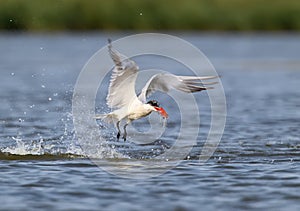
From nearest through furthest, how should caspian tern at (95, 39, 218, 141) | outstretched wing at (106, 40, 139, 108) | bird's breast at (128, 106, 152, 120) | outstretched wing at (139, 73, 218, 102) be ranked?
1. outstretched wing at (106, 40, 139, 108)
2. caspian tern at (95, 39, 218, 141)
3. outstretched wing at (139, 73, 218, 102)
4. bird's breast at (128, 106, 152, 120)

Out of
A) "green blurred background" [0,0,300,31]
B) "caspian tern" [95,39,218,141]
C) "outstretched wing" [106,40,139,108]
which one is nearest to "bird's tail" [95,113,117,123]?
"caspian tern" [95,39,218,141]

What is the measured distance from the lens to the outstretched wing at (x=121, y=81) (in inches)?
351

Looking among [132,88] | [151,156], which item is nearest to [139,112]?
[132,88]

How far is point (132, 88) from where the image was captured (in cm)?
954

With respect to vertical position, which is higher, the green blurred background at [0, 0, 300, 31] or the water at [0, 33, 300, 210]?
the green blurred background at [0, 0, 300, 31]

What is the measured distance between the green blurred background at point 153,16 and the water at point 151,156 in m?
13.0

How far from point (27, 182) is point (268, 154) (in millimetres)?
3254

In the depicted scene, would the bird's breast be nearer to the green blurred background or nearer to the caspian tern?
the caspian tern

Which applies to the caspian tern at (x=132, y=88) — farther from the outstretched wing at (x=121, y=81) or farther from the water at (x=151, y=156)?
the water at (x=151, y=156)

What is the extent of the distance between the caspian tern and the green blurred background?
78.8 ft

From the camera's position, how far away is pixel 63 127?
12609 millimetres

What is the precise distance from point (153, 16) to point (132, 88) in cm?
2536

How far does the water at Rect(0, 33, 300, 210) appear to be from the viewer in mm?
7793

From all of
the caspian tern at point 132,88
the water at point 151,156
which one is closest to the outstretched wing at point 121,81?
the caspian tern at point 132,88
